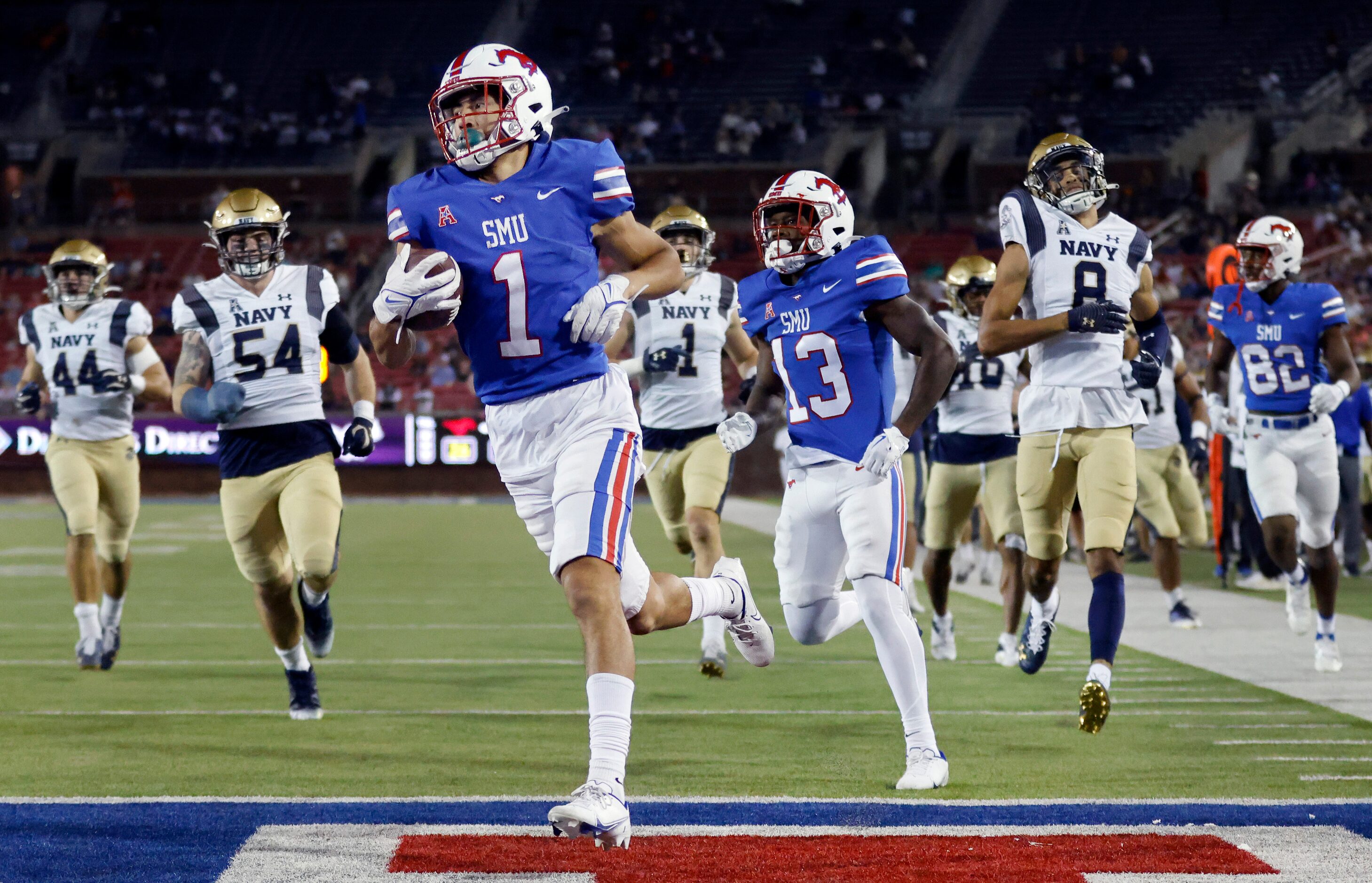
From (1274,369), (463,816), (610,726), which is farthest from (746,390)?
(610,726)

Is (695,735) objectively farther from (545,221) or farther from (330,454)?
(545,221)

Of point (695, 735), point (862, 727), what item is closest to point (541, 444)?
point (695, 735)

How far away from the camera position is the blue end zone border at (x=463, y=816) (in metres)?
3.73

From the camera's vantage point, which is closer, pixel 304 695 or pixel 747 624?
pixel 747 624

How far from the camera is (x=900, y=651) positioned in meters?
4.52

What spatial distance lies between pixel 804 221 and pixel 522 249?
1177 mm

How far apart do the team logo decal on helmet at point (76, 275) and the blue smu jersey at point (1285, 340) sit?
5.42 meters

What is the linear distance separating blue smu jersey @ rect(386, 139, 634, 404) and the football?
0.07 meters

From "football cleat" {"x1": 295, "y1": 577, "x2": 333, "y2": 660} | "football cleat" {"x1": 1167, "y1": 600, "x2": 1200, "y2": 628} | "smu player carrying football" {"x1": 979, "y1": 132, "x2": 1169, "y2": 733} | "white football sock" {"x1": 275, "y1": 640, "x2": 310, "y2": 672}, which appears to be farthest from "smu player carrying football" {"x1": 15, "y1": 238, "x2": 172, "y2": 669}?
"football cleat" {"x1": 1167, "y1": 600, "x2": 1200, "y2": 628}

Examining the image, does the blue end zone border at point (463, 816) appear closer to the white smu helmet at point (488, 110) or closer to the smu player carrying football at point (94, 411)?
the white smu helmet at point (488, 110)

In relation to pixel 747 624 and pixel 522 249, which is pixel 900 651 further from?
pixel 522 249

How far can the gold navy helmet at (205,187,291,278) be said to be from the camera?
578 centimetres

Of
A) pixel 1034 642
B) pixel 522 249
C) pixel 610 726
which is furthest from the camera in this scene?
pixel 1034 642

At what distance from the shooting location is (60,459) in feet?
24.4
